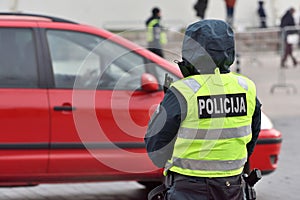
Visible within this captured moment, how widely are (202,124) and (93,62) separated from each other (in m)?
3.62

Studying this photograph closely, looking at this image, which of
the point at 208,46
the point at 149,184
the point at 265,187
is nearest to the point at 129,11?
the point at 265,187

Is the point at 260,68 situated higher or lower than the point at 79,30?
lower

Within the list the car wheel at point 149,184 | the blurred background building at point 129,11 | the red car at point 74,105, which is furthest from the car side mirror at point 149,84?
the blurred background building at point 129,11

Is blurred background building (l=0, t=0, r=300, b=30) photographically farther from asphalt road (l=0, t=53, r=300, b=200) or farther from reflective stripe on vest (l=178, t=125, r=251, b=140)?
reflective stripe on vest (l=178, t=125, r=251, b=140)

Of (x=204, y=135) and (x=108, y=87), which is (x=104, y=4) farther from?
(x=204, y=135)

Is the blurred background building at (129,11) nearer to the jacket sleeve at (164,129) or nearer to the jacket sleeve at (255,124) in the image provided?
the jacket sleeve at (255,124)

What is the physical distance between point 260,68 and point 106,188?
14.1m

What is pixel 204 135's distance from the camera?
3859 mm

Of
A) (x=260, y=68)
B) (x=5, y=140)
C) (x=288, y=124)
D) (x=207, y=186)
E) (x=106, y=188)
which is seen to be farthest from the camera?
(x=260, y=68)

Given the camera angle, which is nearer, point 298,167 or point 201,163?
point 201,163

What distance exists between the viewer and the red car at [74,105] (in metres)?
6.84

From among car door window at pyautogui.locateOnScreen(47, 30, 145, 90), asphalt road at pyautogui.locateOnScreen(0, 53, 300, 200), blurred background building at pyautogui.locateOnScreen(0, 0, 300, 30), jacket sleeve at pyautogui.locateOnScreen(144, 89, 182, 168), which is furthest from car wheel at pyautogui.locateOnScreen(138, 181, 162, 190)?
blurred background building at pyautogui.locateOnScreen(0, 0, 300, 30)

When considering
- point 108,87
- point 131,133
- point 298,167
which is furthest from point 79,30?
point 298,167

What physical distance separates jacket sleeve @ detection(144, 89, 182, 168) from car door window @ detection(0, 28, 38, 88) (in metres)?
3.26
